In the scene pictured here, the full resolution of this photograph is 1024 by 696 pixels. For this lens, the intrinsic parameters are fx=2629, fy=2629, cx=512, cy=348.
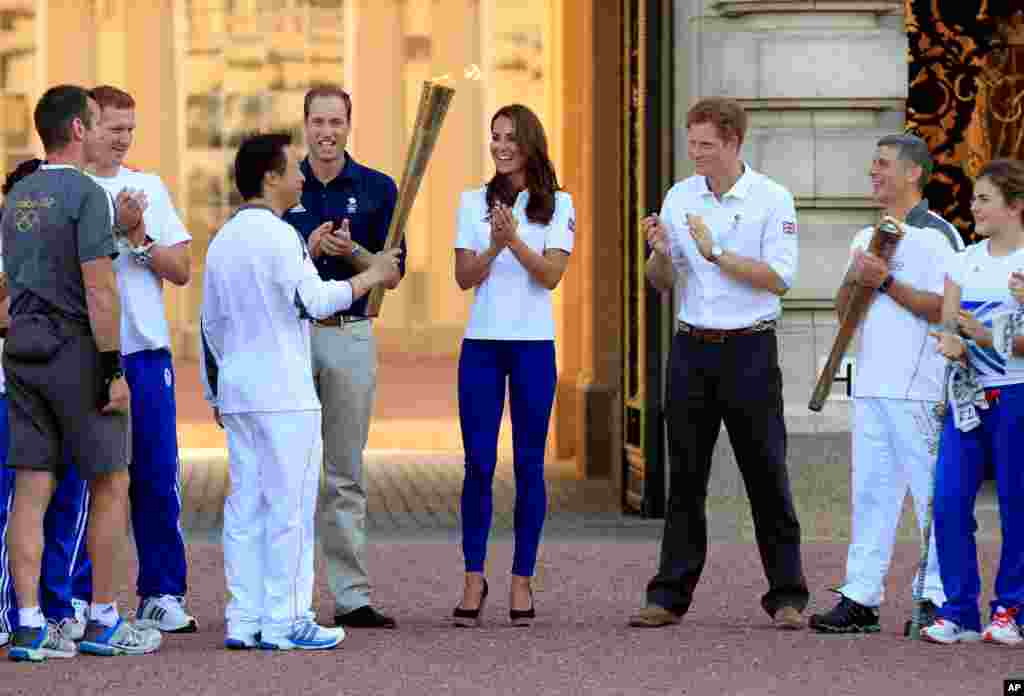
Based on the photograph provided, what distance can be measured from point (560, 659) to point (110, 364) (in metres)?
1.81

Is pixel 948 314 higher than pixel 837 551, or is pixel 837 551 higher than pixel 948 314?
pixel 948 314

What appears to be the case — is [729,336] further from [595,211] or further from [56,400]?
[595,211]

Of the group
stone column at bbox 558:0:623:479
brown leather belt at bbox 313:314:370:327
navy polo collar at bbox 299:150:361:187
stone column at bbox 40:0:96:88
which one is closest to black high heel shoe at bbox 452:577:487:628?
brown leather belt at bbox 313:314:370:327

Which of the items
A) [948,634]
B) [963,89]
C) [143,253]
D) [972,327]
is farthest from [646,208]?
[948,634]

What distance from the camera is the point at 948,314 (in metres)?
9.45

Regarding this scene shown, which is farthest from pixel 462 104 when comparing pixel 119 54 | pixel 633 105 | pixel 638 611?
pixel 638 611

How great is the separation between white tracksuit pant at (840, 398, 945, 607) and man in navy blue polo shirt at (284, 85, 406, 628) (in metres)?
1.75

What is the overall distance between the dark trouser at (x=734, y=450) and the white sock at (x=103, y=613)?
81.7 inches

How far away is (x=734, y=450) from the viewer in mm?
9734

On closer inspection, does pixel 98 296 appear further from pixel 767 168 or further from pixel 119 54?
pixel 119 54

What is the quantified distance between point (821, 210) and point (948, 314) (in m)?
3.54

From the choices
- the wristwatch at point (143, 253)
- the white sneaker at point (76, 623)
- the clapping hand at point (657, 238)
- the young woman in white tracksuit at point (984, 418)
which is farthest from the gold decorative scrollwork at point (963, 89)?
the white sneaker at point (76, 623)

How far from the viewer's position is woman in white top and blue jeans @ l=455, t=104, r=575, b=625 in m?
Answer: 9.76

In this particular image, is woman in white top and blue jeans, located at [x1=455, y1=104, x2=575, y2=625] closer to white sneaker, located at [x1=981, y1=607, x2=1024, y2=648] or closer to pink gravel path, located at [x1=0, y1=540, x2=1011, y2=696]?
pink gravel path, located at [x1=0, y1=540, x2=1011, y2=696]
